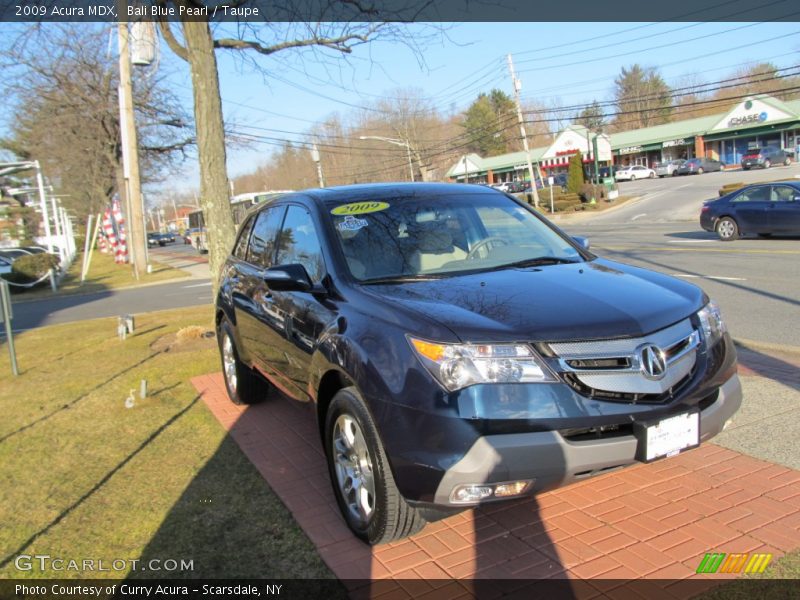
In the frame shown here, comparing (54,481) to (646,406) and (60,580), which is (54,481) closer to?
(60,580)

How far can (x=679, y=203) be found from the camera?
120ft

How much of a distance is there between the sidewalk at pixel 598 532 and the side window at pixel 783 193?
1461cm

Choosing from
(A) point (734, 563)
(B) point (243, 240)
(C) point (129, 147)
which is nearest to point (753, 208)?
(B) point (243, 240)

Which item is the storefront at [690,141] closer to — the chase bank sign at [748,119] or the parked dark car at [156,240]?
the chase bank sign at [748,119]

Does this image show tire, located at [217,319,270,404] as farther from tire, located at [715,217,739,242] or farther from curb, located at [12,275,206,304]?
curb, located at [12,275,206,304]

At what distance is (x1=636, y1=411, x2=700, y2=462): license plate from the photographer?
9.09 ft

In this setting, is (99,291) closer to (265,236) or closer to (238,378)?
(238,378)

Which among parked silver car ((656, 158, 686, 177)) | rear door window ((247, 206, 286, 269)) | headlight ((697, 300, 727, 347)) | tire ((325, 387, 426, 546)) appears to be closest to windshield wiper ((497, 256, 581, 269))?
headlight ((697, 300, 727, 347))

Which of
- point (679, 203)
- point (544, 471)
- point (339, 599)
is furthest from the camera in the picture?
point (679, 203)

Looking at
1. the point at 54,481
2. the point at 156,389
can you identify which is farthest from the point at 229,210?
the point at 54,481

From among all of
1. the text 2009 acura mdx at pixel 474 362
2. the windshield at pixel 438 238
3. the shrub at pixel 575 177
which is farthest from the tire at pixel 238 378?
the shrub at pixel 575 177

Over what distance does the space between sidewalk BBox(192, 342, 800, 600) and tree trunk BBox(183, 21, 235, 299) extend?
5.51 metres

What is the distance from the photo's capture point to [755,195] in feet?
56.3

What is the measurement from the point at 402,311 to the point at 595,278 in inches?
45.5
